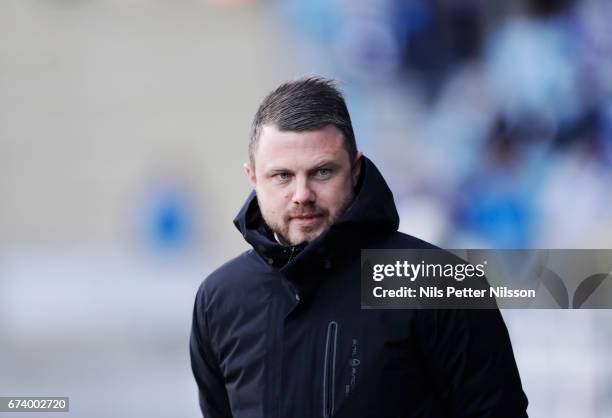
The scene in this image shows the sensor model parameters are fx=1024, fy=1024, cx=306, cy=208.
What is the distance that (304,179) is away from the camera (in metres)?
1.94

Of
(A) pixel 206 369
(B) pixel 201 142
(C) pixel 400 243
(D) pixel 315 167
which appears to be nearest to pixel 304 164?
(D) pixel 315 167

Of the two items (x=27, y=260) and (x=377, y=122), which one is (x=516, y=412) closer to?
(x=377, y=122)

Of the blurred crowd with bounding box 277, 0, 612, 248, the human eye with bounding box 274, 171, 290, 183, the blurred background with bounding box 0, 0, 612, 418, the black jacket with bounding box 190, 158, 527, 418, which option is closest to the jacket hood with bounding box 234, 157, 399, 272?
the black jacket with bounding box 190, 158, 527, 418

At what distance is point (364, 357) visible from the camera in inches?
74.5

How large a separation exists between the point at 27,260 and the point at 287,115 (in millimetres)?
3799

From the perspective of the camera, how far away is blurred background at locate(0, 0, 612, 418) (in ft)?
17.3

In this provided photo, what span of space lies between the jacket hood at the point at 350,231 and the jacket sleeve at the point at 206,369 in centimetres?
21

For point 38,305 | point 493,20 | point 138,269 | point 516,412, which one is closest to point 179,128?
point 138,269

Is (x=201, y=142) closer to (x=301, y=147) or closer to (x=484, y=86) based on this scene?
(x=484, y=86)

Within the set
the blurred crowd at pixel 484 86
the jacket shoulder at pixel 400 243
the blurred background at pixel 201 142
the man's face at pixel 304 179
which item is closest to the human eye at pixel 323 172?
the man's face at pixel 304 179

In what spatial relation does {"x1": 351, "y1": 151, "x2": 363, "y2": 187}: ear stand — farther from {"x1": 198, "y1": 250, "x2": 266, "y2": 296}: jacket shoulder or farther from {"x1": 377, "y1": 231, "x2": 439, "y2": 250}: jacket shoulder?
{"x1": 198, "y1": 250, "x2": 266, "y2": 296}: jacket shoulder

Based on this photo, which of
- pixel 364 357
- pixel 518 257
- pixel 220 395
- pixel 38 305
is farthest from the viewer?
pixel 38 305

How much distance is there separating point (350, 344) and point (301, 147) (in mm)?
384

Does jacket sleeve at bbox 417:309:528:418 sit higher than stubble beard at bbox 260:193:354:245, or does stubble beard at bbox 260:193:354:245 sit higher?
stubble beard at bbox 260:193:354:245
